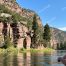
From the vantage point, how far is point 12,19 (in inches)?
7092

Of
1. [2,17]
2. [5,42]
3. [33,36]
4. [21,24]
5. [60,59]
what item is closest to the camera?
[60,59]

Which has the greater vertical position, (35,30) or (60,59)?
(35,30)

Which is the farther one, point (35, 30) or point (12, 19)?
point (35, 30)

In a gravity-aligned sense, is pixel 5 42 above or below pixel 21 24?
below

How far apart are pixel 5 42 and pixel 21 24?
42365mm

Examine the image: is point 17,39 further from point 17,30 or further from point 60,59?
point 60,59

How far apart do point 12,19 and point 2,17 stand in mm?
10636

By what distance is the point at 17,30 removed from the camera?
17688 centimetres

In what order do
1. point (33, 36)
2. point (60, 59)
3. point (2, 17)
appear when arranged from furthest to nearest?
point (33, 36), point (2, 17), point (60, 59)

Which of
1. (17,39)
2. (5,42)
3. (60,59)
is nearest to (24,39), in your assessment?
(17,39)

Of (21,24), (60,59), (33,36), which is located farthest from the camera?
(33,36)

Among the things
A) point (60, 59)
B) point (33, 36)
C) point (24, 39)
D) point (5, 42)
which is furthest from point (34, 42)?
point (60, 59)

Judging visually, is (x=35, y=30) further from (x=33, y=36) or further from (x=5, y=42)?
(x=5, y=42)

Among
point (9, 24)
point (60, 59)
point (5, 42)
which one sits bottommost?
point (60, 59)
